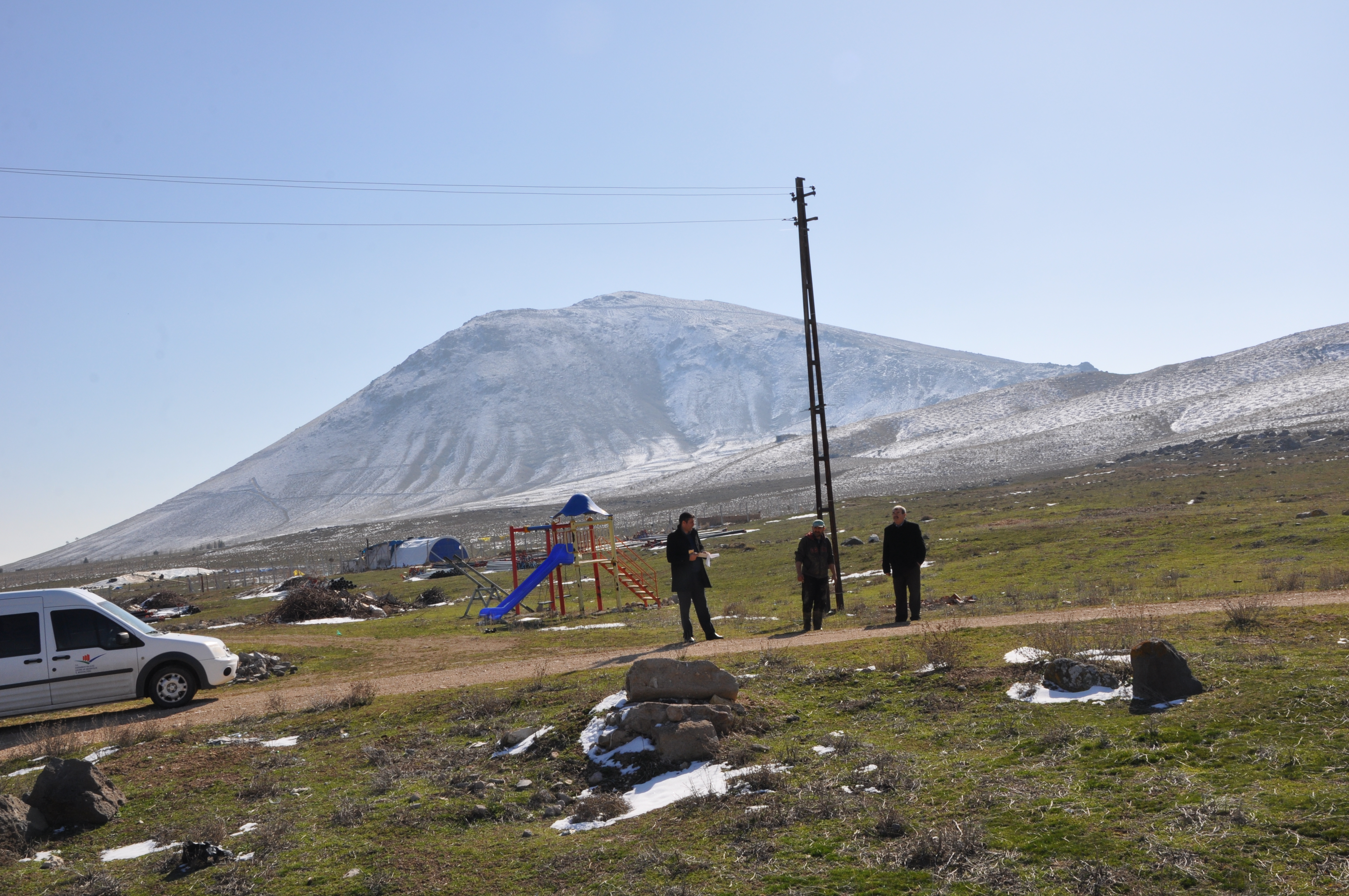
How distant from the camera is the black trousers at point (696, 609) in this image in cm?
1485

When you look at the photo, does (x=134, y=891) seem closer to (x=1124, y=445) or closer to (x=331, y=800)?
(x=331, y=800)

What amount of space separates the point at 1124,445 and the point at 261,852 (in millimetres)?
119434

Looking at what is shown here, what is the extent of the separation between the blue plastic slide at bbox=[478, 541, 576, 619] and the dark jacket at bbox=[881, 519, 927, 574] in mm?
13256

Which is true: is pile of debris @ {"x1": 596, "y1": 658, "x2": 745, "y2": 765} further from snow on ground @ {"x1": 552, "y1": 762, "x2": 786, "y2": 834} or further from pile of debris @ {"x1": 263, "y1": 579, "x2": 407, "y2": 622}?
pile of debris @ {"x1": 263, "y1": 579, "x2": 407, "y2": 622}

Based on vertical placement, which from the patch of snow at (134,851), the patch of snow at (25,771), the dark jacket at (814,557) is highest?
the dark jacket at (814,557)

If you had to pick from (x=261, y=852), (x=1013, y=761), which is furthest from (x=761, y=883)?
(x=261, y=852)

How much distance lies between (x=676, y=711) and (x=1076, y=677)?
386 centimetres

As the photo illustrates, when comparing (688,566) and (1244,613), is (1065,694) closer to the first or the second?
(1244,613)

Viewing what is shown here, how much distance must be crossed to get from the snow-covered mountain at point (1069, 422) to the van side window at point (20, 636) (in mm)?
95363

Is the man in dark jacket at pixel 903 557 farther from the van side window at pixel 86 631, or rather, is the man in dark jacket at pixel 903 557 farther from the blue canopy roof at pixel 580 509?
the blue canopy roof at pixel 580 509

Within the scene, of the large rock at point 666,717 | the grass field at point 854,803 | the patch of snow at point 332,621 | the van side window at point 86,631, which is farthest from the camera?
the patch of snow at point 332,621

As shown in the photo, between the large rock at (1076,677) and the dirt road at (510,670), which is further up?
the large rock at (1076,677)

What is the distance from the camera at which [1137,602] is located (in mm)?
16422

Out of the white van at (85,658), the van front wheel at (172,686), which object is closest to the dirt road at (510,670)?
the van front wheel at (172,686)
